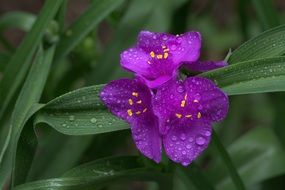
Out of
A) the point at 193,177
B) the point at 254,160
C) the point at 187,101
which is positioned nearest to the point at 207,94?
the point at 187,101

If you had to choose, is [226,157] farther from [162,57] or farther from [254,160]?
[254,160]

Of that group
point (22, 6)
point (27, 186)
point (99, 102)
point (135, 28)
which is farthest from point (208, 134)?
→ point (22, 6)

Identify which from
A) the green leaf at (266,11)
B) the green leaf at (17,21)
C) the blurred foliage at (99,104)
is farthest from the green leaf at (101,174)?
the green leaf at (17,21)

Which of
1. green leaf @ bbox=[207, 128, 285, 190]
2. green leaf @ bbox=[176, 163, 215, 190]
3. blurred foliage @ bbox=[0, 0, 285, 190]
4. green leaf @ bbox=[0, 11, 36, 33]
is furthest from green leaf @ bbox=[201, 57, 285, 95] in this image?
green leaf @ bbox=[0, 11, 36, 33]

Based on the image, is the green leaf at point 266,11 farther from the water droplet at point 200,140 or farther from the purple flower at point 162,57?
the water droplet at point 200,140

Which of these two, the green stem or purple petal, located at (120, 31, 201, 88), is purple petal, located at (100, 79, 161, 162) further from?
the green stem
